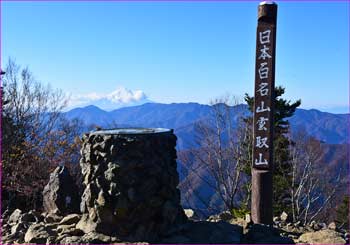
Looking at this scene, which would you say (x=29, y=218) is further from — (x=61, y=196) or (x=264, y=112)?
(x=264, y=112)

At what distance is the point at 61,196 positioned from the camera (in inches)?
255

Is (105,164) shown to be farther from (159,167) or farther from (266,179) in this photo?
(266,179)

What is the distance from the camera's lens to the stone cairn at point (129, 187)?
15.8ft

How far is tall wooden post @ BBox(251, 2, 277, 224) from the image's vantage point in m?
6.18

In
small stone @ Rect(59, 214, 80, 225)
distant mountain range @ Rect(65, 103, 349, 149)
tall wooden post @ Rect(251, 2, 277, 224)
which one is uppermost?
distant mountain range @ Rect(65, 103, 349, 149)

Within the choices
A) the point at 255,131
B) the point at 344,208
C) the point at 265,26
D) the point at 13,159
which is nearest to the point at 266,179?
the point at 255,131

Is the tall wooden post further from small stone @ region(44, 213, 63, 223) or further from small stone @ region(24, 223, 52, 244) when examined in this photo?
small stone @ region(24, 223, 52, 244)

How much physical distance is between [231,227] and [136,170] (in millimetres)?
A: 1569

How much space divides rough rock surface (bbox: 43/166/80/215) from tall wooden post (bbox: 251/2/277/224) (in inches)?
117

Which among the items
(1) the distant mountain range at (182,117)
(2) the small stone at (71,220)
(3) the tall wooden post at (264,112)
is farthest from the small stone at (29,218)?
(1) the distant mountain range at (182,117)

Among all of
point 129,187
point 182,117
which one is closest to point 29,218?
point 129,187

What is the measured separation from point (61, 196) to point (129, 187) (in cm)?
216

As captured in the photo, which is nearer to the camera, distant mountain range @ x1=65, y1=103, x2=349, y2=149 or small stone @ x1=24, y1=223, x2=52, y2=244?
small stone @ x1=24, y1=223, x2=52, y2=244

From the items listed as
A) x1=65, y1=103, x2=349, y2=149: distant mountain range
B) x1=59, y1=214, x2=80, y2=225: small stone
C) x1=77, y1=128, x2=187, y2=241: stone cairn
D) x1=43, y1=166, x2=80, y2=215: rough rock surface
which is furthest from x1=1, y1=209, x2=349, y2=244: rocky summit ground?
x1=65, y1=103, x2=349, y2=149: distant mountain range
